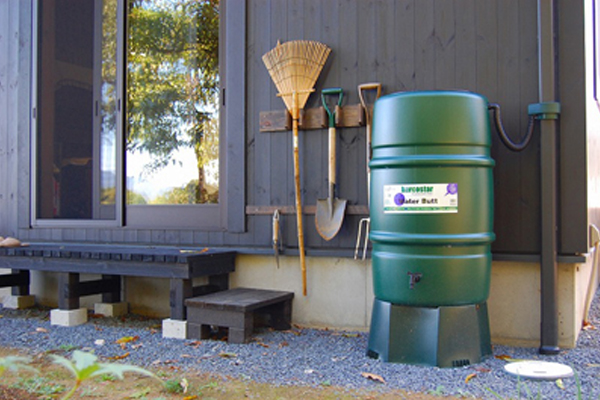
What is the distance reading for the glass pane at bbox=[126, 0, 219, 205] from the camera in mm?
4480

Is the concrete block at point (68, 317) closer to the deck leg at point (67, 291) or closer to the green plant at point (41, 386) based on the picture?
the deck leg at point (67, 291)

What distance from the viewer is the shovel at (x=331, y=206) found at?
12.5 ft

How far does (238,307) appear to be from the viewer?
3.42 meters

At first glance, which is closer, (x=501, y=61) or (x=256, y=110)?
(x=501, y=61)

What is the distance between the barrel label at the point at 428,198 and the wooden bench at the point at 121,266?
1467mm

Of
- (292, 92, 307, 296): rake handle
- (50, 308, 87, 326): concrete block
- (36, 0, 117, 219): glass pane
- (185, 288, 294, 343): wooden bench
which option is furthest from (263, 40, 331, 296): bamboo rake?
(36, 0, 117, 219): glass pane

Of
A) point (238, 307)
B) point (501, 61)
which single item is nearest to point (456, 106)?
point (501, 61)

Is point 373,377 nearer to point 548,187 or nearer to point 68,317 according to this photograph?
point 548,187

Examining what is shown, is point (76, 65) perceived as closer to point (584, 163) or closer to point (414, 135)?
point (414, 135)

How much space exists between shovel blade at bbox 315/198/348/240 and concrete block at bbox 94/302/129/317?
175 cm

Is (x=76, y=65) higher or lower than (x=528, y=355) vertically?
higher

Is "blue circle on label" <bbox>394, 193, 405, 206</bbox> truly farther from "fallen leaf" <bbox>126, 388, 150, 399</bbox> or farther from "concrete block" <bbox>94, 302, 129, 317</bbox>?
"concrete block" <bbox>94, 302, 129, 317</bbox>

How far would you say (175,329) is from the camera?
3654mm

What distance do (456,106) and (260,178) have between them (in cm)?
164
